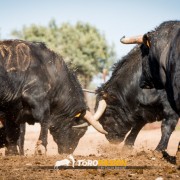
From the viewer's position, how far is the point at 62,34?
4978cm

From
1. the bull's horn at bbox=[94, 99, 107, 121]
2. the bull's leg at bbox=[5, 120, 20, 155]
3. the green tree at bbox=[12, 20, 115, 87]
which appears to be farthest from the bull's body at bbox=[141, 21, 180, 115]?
the green tree at bbox=[12, 20, 115, 87]

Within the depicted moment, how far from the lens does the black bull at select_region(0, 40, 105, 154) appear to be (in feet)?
26.9

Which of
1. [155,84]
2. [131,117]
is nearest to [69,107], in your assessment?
[131,117]

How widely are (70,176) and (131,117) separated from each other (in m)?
5.54

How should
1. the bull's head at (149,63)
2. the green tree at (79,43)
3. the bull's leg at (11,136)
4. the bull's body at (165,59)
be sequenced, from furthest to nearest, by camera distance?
the green tree at (79,43)
the bull's leg at (11,136)
the bull's head at (149,63)
the bull's body at (165,59)

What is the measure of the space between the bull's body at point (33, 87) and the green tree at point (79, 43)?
36.5m

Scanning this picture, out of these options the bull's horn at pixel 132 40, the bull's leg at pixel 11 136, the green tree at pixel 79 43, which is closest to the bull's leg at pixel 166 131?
the bull's horn at pixel 132 40

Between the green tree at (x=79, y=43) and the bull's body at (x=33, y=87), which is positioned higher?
the bull's body at (x=33, y=87)

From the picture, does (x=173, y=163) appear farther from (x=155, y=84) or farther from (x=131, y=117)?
(x=131, y=117)

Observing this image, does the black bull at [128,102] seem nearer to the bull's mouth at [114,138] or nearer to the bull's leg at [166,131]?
the bull's mouth at [114,138]

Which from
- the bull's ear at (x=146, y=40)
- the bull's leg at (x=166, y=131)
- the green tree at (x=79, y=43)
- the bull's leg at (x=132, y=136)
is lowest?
the green tree at (x=79, y=43)

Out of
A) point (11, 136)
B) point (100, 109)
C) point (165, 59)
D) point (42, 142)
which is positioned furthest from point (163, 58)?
point (100, 109)

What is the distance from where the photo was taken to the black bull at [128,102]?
31.4 ft

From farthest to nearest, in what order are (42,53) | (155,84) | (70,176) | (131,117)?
(131,117) < (42,53) < (155,84) < (70,176)
